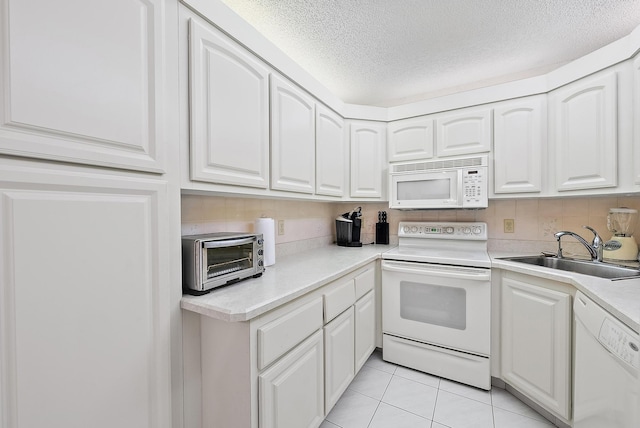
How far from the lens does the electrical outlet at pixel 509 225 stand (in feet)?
7.33

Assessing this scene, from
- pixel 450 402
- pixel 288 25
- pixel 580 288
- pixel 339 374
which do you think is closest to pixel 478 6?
pixel 288 25

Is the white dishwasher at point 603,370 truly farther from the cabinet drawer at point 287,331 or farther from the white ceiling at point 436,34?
the white ceiling at point 436,34

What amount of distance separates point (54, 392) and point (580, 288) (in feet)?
6.81

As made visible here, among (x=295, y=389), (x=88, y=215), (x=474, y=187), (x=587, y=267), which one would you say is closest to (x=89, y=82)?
(x=88, y=215)

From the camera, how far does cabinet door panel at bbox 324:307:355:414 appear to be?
1.42 m

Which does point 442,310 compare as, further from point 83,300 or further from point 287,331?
point 83,300

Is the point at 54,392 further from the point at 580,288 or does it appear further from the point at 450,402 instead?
the point at 580,288

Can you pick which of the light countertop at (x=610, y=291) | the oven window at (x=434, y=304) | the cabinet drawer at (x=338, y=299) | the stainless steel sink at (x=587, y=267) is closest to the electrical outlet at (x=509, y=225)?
the stainless steel sink at (x=587, y=267)

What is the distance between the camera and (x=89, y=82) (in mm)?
781

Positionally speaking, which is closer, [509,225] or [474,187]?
[474,187]

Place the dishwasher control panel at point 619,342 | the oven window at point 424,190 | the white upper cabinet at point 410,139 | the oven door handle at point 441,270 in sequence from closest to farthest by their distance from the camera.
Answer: the dishwasher control panel at point 619,342
the oven door handle at point 441,270
the oven window at point 424,190
the white upper cabinet at point 410,139

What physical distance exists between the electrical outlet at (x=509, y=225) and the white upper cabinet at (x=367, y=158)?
1.06 metres

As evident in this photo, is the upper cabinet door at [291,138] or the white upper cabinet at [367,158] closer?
the upper cabinet door at [291,138]

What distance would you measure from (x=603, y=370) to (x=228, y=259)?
1.62 metres
